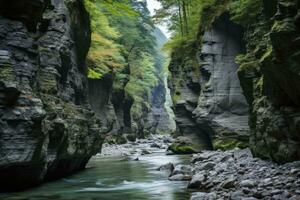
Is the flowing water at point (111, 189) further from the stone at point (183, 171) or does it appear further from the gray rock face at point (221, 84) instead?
the gray rock face at point (221, 84)

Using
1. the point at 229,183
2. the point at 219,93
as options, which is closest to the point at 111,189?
the point at 229,183

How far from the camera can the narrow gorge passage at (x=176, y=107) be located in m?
10.4

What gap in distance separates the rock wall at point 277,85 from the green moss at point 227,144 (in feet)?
23.7

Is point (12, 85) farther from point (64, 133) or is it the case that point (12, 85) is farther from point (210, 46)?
point (210, 46)

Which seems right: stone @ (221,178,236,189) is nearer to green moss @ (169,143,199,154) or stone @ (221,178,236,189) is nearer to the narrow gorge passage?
the narrow gorge passage

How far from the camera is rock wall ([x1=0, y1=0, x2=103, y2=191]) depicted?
36.4 feet

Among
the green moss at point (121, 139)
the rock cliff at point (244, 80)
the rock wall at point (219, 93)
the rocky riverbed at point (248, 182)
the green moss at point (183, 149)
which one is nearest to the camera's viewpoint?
the rocky riverbed at point (248, 182)

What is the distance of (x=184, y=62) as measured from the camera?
106 feet

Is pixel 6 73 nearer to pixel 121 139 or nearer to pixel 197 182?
pixel 197 182

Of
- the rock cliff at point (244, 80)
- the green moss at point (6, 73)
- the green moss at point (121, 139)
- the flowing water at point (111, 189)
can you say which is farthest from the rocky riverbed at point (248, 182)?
the green moss at point (121, 139)

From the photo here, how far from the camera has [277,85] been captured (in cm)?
1166

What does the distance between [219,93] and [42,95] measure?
15.1m

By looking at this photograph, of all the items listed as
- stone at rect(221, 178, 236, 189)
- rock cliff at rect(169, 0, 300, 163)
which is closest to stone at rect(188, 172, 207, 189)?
stone at rect(221, 178, 236, 189)

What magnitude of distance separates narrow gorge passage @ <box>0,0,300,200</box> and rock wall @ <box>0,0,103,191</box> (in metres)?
0.04
